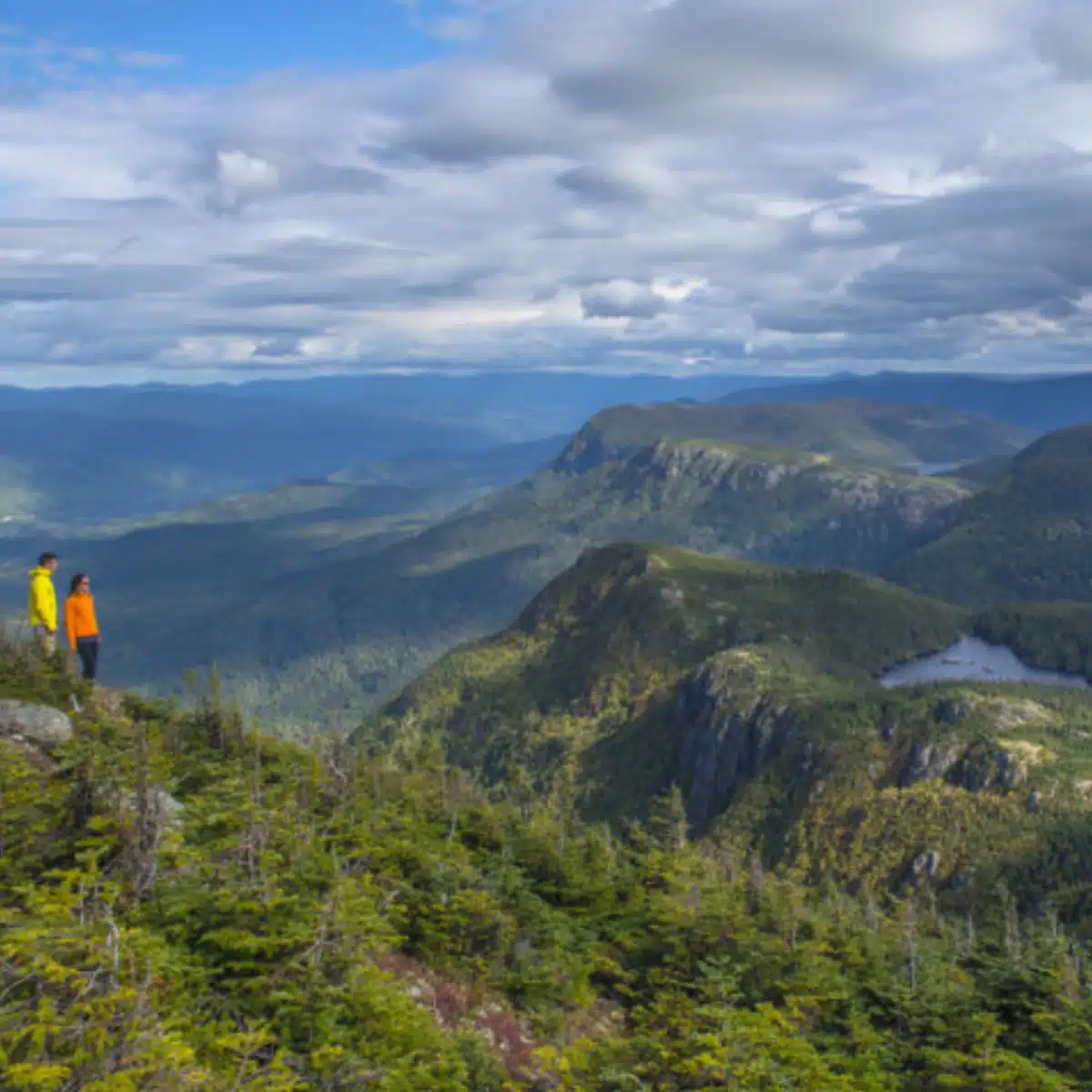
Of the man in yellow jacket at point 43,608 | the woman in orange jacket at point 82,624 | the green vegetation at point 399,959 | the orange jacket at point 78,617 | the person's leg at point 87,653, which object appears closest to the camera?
the green vegetation at point 399,959

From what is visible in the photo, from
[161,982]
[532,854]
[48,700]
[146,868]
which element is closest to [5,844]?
[146,868]

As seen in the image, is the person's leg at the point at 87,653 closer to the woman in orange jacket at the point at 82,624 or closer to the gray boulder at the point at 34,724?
the woman in orange jacket at the point at 82,624

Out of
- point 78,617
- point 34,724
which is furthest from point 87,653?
point 34,724

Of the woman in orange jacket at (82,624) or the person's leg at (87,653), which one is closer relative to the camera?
the woman in orange jacket at (82,624)

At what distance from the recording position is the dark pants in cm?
5047

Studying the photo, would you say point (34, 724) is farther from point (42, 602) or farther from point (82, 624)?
point (42, 602)

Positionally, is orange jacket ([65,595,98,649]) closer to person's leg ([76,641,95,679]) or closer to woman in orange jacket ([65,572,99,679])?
woman in orange jacket ([65,572,99,679])

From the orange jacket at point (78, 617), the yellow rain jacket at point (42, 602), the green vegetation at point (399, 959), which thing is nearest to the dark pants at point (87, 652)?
the orange jacket at point (78, 617)

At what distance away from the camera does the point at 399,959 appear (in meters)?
34.2

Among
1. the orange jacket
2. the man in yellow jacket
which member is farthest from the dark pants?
the man in yellow jacket

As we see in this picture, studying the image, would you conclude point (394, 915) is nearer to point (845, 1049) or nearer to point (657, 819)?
point (845, 1049)

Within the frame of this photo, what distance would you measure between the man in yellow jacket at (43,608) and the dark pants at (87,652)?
1554 mm

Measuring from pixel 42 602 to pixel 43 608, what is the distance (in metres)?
0.43

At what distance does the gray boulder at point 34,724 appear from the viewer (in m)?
39.9
